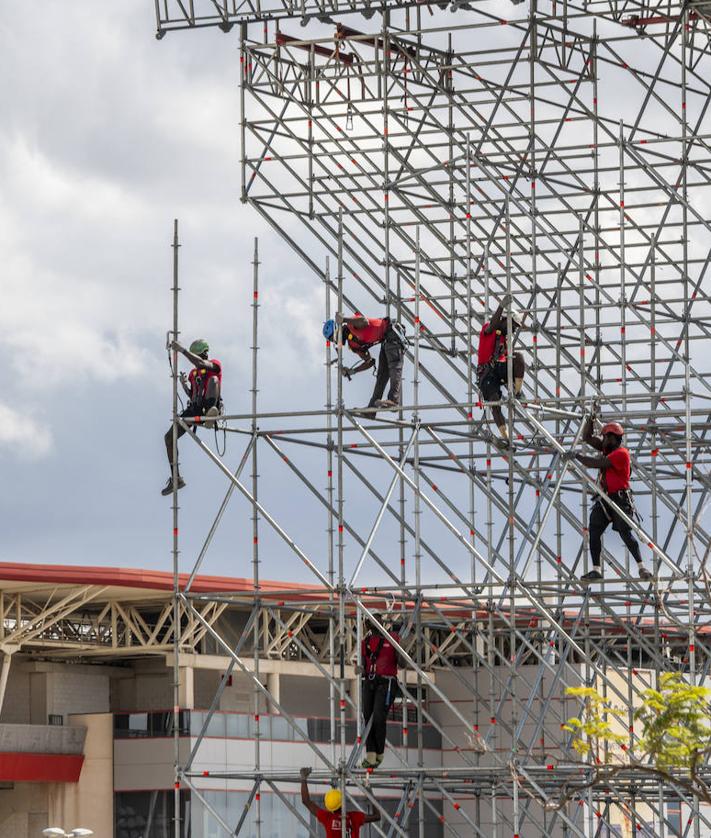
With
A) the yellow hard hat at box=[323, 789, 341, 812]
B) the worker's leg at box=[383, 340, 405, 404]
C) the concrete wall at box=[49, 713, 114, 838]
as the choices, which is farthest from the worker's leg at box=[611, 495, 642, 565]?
the concrete wall at box=[49, 713, 114, 838]

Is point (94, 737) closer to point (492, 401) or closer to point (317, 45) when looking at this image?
point (317, 45)

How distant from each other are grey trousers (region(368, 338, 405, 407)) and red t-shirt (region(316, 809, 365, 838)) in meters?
5.54

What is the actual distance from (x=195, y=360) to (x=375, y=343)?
2596 millimetres

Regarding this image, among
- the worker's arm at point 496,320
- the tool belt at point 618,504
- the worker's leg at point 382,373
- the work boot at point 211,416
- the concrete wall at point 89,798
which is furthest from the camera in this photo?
the concrete wall at point 89,798

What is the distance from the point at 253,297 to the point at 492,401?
4.60m

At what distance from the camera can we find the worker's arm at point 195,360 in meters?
30.1

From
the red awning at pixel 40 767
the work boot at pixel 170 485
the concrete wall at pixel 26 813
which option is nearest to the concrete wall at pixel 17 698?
the red awning at pixel 40 767

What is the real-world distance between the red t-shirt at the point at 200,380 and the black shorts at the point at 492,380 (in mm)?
3947

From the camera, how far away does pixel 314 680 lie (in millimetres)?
54469

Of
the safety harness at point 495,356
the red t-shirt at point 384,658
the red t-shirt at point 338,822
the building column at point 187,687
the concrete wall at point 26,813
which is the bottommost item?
the red t-shirt at point 338,822

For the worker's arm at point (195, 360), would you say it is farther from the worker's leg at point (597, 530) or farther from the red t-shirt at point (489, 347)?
the worker's leg at point (597, 530)

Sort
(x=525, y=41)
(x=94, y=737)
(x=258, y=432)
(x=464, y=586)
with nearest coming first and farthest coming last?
(x=464, y=586), (x=258, y=432), (x=525, y=41), (x=94, y=737)

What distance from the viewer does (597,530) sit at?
28.0 m

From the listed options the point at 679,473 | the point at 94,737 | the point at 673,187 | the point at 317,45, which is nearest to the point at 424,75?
the point at 317,45
